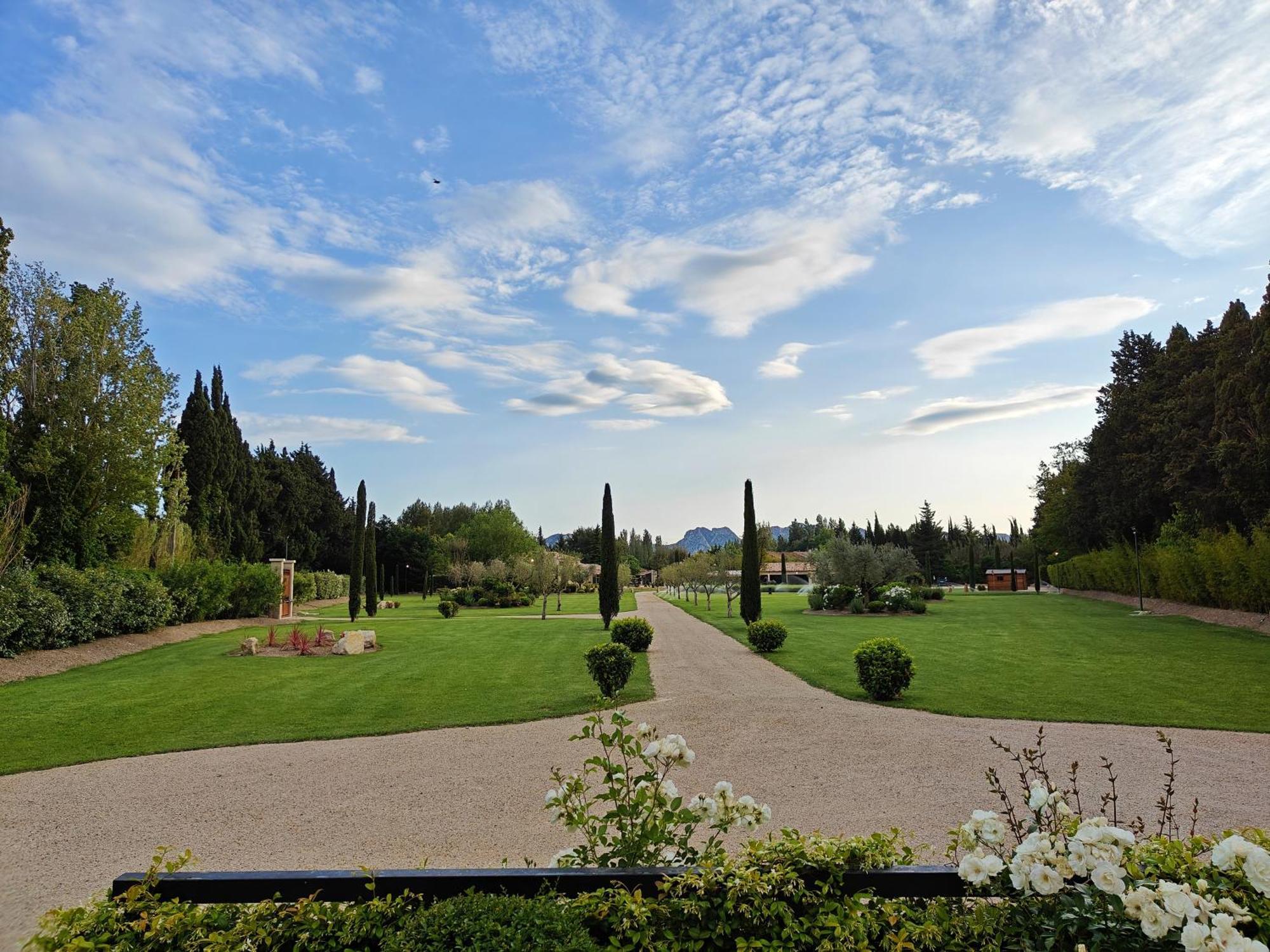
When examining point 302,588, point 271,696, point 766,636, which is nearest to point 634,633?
point 766,636

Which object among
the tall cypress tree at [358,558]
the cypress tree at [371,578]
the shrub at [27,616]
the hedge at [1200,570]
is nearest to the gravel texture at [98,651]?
the shrub at [27,616]

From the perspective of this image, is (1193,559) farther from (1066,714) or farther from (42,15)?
(42,15)

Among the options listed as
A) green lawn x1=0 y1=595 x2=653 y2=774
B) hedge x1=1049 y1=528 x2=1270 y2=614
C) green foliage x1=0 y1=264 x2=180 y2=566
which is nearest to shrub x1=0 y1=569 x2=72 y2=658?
green lawn x1=0 y1=595 x2=653 y2=774

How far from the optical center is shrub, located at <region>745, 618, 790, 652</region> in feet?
59.0

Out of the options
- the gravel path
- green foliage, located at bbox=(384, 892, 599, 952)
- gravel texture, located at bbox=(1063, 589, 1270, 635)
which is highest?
green foliage, located at bbox=(384, 892, 599, 952)

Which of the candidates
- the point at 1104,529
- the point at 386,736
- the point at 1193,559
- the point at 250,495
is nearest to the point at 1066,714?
the point at 386,736

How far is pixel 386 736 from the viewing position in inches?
385

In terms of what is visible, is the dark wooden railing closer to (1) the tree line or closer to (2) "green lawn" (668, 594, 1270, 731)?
(2) "green lawn" (668, 594, 1270, 731)

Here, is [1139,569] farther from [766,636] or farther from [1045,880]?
[1045,880]

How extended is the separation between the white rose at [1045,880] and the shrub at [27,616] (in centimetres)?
1994

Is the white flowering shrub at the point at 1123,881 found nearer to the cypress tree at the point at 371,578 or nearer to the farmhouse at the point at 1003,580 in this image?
the cypress tree at the point at 371,578

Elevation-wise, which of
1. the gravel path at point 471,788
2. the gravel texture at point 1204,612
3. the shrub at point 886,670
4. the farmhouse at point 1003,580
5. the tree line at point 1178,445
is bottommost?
the farmhouse at point 1003,580

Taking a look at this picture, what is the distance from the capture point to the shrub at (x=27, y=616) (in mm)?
15727

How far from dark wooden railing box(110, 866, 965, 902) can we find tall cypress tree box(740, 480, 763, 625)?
70.5 feet
